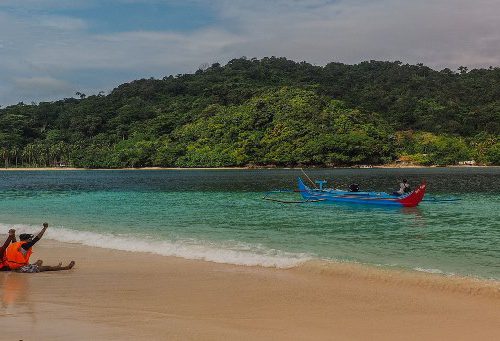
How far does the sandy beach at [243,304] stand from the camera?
7.09m

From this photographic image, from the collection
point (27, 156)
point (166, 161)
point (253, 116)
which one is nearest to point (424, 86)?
point (253, 116)

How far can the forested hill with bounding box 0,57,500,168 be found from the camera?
118 meters

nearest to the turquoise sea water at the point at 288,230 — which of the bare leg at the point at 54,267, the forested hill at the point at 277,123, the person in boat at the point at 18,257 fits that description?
the bare leg at the point at 54,267

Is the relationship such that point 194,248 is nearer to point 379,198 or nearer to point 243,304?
point 243,304

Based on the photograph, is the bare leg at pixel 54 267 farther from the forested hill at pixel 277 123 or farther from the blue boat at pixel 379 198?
the forested hill at pixel 277 123

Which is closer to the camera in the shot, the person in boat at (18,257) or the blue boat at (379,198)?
the person in boat at (18,257)

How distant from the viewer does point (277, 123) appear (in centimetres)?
12794

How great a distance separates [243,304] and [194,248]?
647 cm

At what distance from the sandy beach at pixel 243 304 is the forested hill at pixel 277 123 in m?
105

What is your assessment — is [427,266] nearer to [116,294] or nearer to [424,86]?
[116,294]

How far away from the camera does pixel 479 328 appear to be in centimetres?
731

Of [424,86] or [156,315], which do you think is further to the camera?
[424,86]

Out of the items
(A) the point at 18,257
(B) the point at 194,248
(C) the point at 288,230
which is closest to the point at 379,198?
(C) the point at 288,230

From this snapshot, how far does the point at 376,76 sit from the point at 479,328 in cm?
18354
